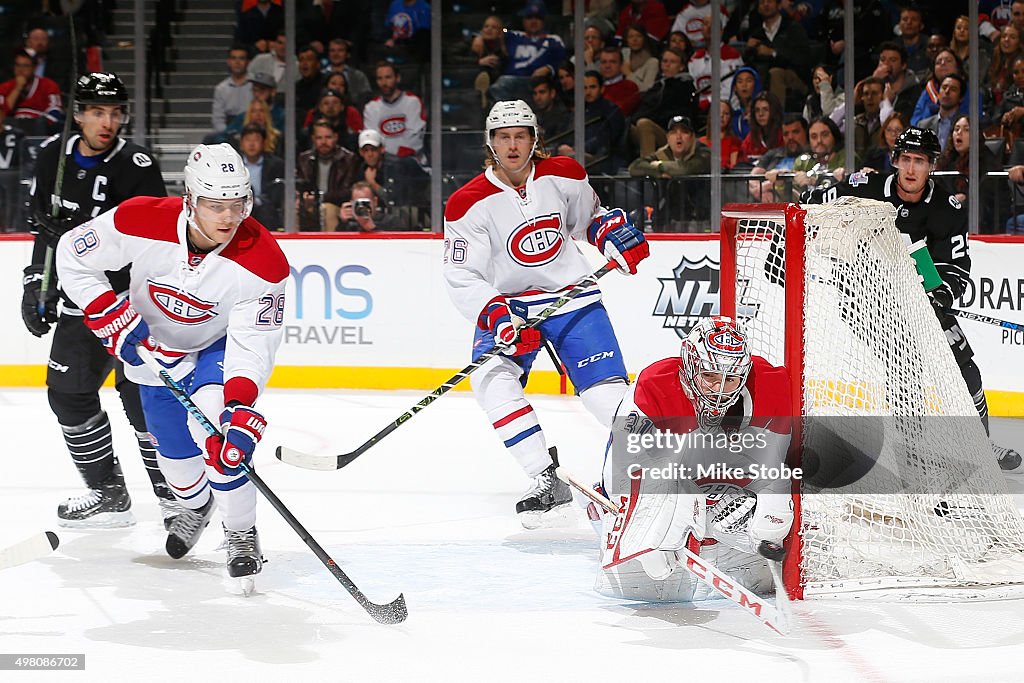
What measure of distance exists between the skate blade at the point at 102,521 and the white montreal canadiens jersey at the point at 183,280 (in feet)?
2.33

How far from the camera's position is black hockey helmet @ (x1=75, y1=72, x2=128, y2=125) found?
3584mm

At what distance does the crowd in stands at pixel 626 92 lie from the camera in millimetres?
6512

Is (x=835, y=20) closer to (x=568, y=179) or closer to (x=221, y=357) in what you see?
(x=568, y=179)

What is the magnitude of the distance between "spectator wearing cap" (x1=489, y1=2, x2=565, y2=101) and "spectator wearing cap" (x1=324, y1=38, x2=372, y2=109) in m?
0.67

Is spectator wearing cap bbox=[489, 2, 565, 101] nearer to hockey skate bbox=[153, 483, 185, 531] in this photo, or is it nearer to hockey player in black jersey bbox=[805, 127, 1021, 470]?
hockey player in black jersey bbox=[805, 127, 1021, 470]

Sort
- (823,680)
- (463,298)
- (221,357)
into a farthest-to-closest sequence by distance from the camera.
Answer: (463,298)
(221,357)
(823,680)

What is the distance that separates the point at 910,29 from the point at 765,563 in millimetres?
4537

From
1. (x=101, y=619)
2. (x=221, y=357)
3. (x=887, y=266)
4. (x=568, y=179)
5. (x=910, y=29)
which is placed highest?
(x=910, y=29)

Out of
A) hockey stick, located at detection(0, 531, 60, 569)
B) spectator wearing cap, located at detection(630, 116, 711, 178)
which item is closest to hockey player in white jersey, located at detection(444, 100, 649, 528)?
hockey stick, located at detection(0, 531, 60, 569)

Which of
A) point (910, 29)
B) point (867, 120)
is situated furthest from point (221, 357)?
point (910, 29)

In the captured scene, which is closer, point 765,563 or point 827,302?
point 765,563

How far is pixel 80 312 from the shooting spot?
3.64 m

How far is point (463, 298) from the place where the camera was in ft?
12.4

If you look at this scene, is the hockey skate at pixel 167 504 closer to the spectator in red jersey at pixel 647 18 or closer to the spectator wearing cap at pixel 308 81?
the spectator wearing cap at pixel 308 81
